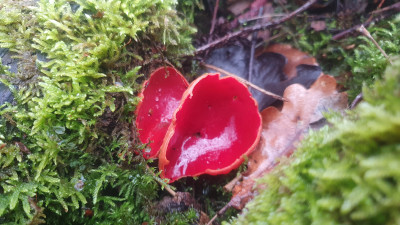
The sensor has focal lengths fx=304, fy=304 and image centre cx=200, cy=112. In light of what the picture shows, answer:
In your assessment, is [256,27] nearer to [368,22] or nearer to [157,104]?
[368,22]

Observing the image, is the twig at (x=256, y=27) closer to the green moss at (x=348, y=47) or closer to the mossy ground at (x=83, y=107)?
the green moss at (x=348, y=47)

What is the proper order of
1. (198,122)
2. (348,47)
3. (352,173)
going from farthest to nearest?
(348,47)
(198,122)
(352,173)

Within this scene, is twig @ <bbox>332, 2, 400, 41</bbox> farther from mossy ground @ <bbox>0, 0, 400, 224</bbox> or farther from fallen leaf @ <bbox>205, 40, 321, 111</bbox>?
fallen leaf @ <bbox>205, 40, 321, 111</bbox>

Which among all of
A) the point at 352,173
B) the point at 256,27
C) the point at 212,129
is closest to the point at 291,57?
the point at 256,27

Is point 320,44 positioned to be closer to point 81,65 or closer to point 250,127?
point 250,127

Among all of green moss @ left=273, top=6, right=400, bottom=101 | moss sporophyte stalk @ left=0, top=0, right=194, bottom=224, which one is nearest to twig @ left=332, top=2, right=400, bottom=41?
green moss @ left=273, top=6, right=400, bottom=101

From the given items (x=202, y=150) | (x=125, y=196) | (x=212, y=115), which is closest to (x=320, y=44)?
(x=212, y=115)
